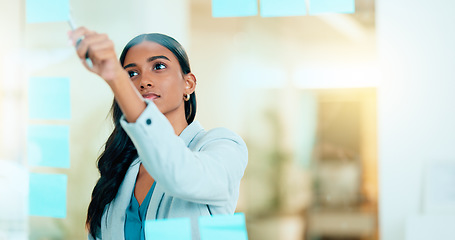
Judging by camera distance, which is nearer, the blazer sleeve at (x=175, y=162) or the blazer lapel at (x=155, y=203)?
the blazer sleeve at (x=175, y=162)

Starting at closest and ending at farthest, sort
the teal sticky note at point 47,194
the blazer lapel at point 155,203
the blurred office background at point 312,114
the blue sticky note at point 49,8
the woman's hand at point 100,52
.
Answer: the woman's hand at point 100,52, the blazer lapel at point 155,203, the blue sticky note at point 49,8, the teal sticky note at point 47,194, the blurred office background at point 312,114

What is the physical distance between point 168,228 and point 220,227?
0.07 m

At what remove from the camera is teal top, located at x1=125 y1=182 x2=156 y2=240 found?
56cm

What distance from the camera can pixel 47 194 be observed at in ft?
3.81

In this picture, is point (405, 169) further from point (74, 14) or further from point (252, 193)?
point (74, 14)

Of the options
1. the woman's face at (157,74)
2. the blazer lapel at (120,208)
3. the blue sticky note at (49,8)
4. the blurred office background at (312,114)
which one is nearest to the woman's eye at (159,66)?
the woman's face at (157,74)

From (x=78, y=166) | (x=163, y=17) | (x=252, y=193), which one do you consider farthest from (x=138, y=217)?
(x=252, y=193)

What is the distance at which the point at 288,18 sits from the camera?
1.46m

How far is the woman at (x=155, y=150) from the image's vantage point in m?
0.41

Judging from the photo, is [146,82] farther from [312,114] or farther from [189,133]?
[312,114]

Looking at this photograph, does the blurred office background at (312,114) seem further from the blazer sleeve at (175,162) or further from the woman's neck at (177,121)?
the blazer sleeve at (175,162)

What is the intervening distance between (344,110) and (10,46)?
981mm

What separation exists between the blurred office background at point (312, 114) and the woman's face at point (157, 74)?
0.62m

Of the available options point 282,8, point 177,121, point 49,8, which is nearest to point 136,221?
point 177,121
